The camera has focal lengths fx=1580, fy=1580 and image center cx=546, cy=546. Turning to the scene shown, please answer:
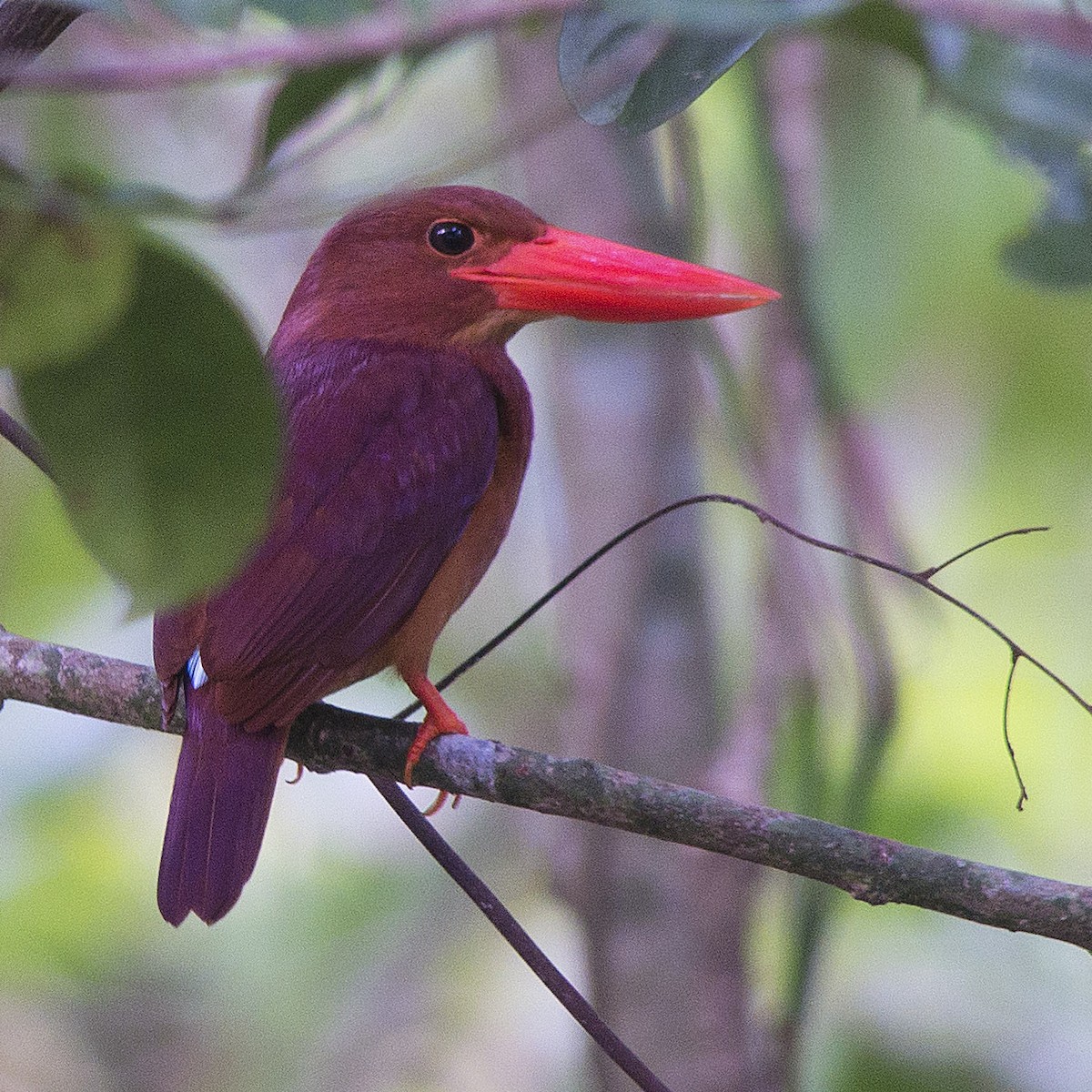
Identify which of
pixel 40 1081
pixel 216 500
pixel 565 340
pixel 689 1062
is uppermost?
pixel 216 500

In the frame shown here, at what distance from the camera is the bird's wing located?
5.85ft

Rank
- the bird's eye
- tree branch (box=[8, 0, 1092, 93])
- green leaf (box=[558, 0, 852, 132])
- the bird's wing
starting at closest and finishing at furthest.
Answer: green leaf (box=[558, 0, 852, 132]) → the bird's wing → tree branch (box=[8, 0, 1092, 93]) → the bird's eye

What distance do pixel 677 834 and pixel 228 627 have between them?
24.0 inches

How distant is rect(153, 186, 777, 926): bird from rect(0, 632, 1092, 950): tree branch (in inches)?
3.9

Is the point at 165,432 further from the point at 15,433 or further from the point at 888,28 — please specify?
the point at 888,28

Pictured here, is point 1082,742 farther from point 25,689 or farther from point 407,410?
point 25,689

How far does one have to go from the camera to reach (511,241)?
2.39m

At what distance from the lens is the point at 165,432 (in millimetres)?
797

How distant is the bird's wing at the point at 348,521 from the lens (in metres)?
1.78

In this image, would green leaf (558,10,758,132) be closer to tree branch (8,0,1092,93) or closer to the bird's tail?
tree branch (8,0,1092,93)

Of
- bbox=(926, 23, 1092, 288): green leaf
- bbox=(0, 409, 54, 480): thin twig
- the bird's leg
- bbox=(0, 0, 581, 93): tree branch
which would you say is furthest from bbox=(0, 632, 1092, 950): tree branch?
bbox=(926, 23, 1092, 288): green leaf

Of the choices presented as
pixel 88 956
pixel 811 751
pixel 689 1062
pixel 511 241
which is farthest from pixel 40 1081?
pixel 511 241

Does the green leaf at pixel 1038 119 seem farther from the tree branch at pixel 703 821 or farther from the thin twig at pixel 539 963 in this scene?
the thin twig at pixel 539 963

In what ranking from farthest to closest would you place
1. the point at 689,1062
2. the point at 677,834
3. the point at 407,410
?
the point at 689,1062 < the point at 407,410 < the point at 677,834
